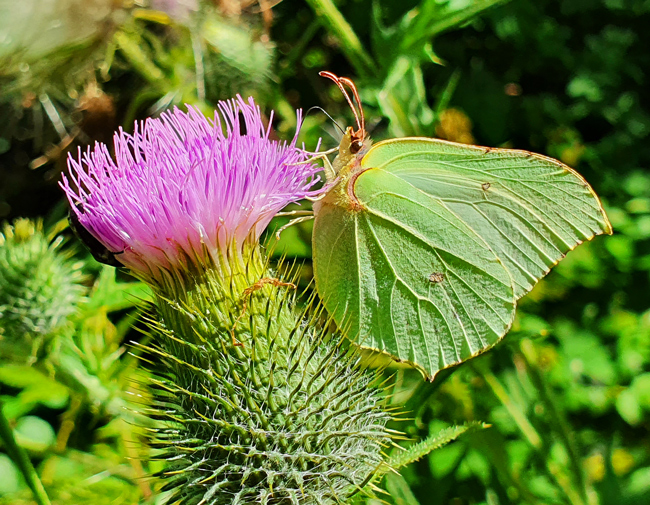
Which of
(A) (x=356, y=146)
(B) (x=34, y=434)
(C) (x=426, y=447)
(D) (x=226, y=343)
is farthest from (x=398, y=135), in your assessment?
(B) (x=34, y=434)

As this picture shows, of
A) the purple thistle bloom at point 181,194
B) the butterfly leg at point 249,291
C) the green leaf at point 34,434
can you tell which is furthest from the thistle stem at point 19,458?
the green leaf at point 34,434

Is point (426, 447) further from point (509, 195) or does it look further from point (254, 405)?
point (509, 195)

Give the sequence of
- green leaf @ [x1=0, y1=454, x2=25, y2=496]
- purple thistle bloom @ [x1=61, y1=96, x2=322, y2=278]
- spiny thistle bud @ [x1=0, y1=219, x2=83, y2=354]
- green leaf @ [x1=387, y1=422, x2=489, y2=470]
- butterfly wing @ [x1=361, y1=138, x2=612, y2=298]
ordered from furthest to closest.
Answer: spiny thistle bud @ [x1=0, y1=219, x2=83, y2=354]
green leaf @ [x1=0, y1=454, x2=25, y2=496]
butterfly wing @ [x1=361, y1=138, x2=612, y2=298]
purple thistle bloom @ [x1=61, y1=96, x2=322, y2=278]
green leaf @ [x1=387, y1=422, x2=489, y2=470]

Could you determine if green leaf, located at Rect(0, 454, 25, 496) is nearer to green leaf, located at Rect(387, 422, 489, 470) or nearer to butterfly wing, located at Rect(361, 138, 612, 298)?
green leaf, located at Rect(387, 422, 489, 470)

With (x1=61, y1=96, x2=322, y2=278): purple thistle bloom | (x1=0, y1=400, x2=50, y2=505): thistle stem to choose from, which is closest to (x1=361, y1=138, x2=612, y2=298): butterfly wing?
(x1=61, y1=96, x2=322, y2=278): purple thistle bloom

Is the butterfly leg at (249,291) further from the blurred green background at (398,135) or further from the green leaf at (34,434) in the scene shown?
the green leaf at (34,434)

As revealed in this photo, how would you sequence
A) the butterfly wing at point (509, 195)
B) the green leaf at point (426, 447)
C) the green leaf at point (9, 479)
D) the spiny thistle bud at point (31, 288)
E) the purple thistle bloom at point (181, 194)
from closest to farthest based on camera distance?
1. the green leaf at point (426, 447)
2. the purple thistle bloom at point (181, 194)
3. the butterfly wing at point (509, 195)
4. the green leaf at point (9, 479)
5. the spiny thistle bud at point (31, 288)
